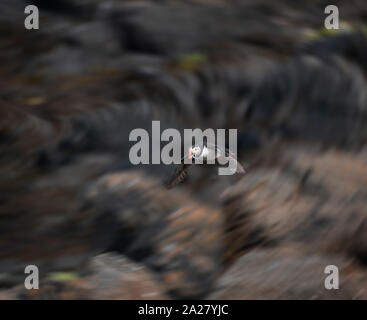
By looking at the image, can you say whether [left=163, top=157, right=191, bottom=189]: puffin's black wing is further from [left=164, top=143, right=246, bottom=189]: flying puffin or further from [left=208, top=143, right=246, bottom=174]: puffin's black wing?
[left=208, top=143, right=246, bottom=174]: puffin's black wing

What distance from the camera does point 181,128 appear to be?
2029 mm

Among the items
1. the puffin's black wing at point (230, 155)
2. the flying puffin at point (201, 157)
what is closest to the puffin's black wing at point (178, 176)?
the flying puffin at point (201, 157)

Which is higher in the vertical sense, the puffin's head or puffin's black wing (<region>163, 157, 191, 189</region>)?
the puffin's head

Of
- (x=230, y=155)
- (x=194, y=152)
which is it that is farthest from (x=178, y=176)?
(x=230, y=155)

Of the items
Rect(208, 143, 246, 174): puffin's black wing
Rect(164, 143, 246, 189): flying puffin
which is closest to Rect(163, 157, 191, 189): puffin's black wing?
Rect(164, 143, 246, 189): flying puffin

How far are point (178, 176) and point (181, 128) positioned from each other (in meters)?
0.25

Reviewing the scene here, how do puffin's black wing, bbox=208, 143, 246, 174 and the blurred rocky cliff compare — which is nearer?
the blurred rocky cliff

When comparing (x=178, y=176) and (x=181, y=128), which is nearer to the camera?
(x=178, y=176)

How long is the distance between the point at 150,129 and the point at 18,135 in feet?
1.85

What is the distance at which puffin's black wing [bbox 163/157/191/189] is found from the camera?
1869 millimetres

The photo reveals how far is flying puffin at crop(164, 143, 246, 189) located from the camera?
1.88 m

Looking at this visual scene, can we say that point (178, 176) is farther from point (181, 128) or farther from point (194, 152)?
point (181, 128)

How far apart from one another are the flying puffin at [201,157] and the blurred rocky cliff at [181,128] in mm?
42

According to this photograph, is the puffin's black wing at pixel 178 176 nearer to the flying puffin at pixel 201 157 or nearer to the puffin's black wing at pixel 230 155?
the flying puffin at pixel 201 157
